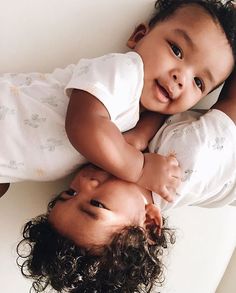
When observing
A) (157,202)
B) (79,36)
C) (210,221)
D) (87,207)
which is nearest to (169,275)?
(210,221)

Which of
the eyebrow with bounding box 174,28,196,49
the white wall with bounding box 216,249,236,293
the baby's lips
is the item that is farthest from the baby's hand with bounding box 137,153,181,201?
the white wall with bounding box 216,249,236,293

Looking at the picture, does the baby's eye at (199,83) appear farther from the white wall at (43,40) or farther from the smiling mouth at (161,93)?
the white wall at (43,40)

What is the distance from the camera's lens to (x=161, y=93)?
91cm

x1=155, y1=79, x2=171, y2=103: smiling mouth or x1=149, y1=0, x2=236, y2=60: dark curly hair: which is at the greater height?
x1=149, y1=0, x2=236, y2=60: dark curly hair

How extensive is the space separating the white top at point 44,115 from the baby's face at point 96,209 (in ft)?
0.18

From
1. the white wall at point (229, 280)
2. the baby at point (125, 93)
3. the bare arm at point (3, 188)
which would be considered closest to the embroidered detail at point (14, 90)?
the baby at point (125, 93)

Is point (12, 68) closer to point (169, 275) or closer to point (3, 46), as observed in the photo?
point (3, 46)

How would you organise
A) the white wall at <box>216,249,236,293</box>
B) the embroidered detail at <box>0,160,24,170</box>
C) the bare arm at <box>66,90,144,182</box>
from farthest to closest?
the white wall at <box>216,249,236,293</box> → the embroidered detail at <box>0,160,24,170</box> → the bare arm at <box>66,90,144,182</box>

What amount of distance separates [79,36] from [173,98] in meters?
0.23

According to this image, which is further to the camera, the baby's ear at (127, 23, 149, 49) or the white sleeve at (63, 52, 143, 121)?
the baby's ear at (127, 23, 149, 49)

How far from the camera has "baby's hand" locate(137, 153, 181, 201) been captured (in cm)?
88

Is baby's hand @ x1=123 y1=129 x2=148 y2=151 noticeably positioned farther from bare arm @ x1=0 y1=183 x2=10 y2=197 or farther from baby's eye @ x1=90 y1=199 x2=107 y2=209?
bare arm @ x1=0 y1=183 x2=10 y2=197

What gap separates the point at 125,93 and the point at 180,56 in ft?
0.47

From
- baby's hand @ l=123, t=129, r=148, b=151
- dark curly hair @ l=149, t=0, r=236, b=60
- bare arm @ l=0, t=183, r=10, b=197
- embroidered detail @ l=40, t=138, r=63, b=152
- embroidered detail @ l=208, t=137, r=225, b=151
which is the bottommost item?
bare arm @ l=0, t=183, r=10, b=197
